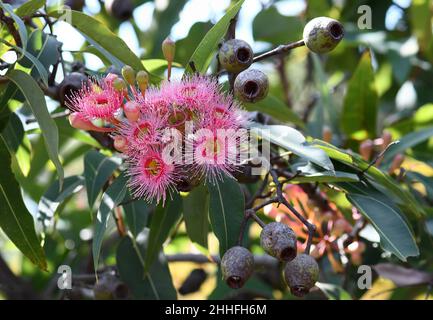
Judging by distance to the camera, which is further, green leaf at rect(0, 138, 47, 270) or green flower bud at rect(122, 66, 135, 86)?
green leaf at rect(0, 138, 47, 270)

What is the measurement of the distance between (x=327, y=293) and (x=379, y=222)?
56 centimetres

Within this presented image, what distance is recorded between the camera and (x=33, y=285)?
3.18 metres

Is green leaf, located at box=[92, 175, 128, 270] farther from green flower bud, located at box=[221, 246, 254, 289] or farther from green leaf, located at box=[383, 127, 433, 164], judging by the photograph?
green leaf, located at box=[383, 127, 433, 164]

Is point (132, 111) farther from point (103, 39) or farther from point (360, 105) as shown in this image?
point (360, 105)

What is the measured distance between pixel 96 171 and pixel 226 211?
455 mm

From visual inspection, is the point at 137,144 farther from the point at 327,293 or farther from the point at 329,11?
the point at 329,11

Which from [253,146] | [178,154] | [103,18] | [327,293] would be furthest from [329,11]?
[178,154]

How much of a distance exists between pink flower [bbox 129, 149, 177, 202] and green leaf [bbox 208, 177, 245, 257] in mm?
135

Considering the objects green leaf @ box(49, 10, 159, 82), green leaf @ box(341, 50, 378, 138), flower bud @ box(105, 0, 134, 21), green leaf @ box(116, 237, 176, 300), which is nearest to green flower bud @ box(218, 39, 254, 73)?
green leaf @ box(49, 10, 159, 82)

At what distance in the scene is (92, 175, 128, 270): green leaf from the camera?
1.64 m

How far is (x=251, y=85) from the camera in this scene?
5.36 ft

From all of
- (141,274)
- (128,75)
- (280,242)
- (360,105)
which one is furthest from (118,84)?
(360,105)

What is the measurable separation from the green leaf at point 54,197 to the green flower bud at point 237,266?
645 mm

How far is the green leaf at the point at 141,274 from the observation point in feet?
7.30
